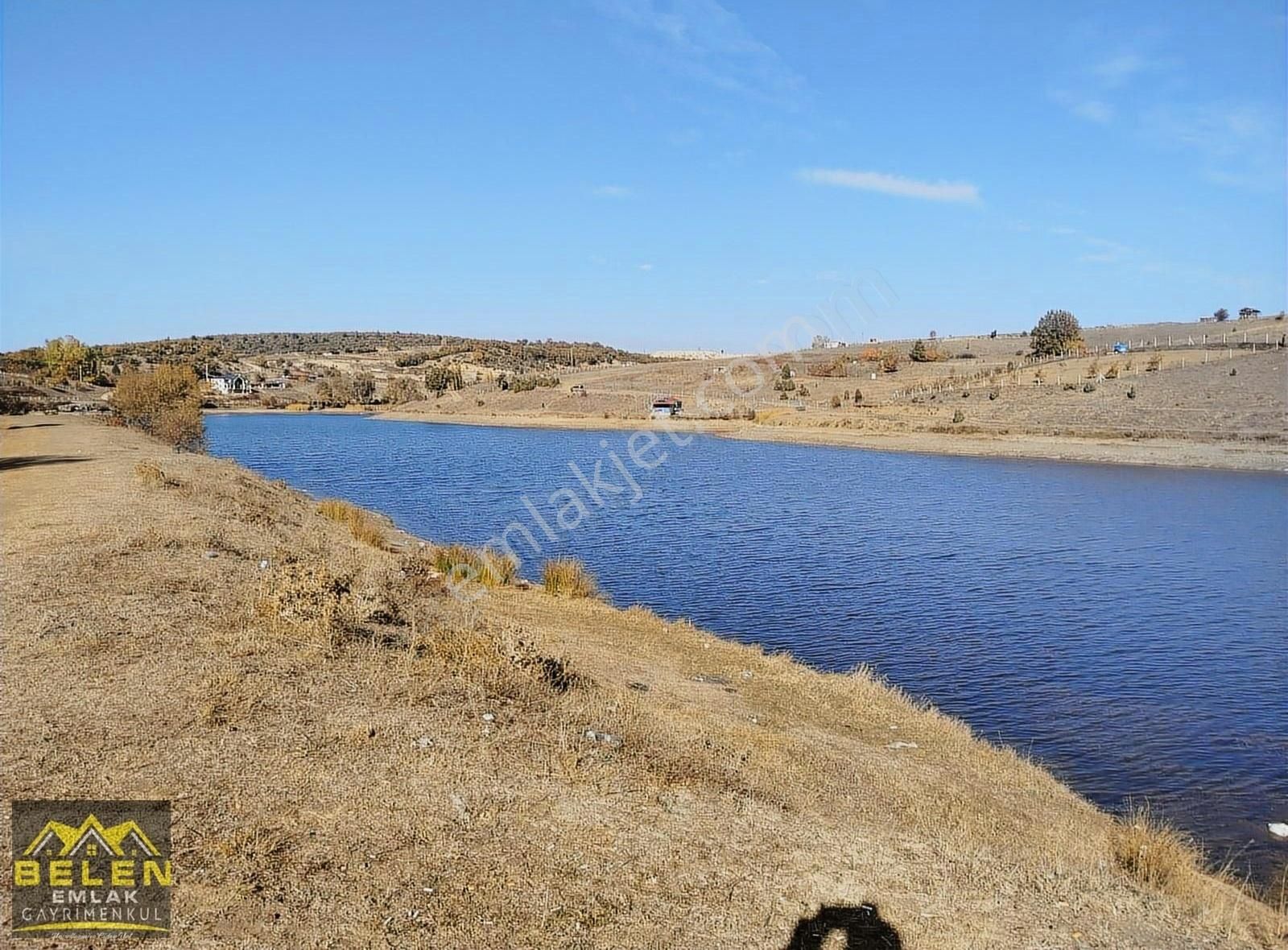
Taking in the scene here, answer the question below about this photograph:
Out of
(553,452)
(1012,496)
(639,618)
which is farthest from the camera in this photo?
(553,452)

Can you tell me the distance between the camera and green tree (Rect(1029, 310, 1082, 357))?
3314 inches

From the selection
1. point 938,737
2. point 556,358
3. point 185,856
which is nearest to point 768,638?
point 938,737

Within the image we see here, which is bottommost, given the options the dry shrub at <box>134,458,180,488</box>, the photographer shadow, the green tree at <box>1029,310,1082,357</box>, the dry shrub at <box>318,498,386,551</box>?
the dry shrub at <box>318,498,386,551</box>

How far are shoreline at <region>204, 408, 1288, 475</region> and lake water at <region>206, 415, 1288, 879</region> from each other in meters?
2.32

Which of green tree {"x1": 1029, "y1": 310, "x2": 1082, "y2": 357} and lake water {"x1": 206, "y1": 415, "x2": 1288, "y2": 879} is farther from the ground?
green tree {"x1": 1029, "y1": 310, "x2": 1082, "y2": 357}

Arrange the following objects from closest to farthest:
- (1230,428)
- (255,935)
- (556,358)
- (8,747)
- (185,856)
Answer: (255,935) → (185,856) → (8,747) → (1230,428) → (556,358)

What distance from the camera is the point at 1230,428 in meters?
47.6

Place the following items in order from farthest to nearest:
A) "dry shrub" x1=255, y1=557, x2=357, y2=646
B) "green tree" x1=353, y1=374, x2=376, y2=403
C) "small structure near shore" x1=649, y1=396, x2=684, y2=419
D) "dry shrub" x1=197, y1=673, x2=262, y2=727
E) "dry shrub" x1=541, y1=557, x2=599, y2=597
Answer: "green tree" x1=353, y1=374, x2=376, y2=403
"small structure near shore" x1=649, y1=396, x2=684, y2=419
"dry shrub" x1=541, y1=557, x2=599, y2=597
"dry shrub" x1=255, y1=557, x2=357, y2=646
"dry shrub" x1=197, y1=673, x2=262, y2=727

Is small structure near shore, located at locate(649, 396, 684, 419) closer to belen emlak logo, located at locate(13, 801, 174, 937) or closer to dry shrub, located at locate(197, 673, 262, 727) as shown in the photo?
dry shrub, located at locate(197, 673, 262, 727)

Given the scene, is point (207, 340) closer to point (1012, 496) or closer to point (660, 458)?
point (660, 458)

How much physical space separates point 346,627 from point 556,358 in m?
154

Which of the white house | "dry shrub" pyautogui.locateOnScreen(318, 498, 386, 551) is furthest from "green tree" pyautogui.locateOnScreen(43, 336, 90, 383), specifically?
"dry shrub" pyautogui.locateOnScreen(318, 498, 386, 551)

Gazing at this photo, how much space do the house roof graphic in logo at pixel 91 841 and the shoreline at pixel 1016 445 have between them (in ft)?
146

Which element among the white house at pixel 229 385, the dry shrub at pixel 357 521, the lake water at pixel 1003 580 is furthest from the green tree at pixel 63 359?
the dry shrub at pixel 357 521
